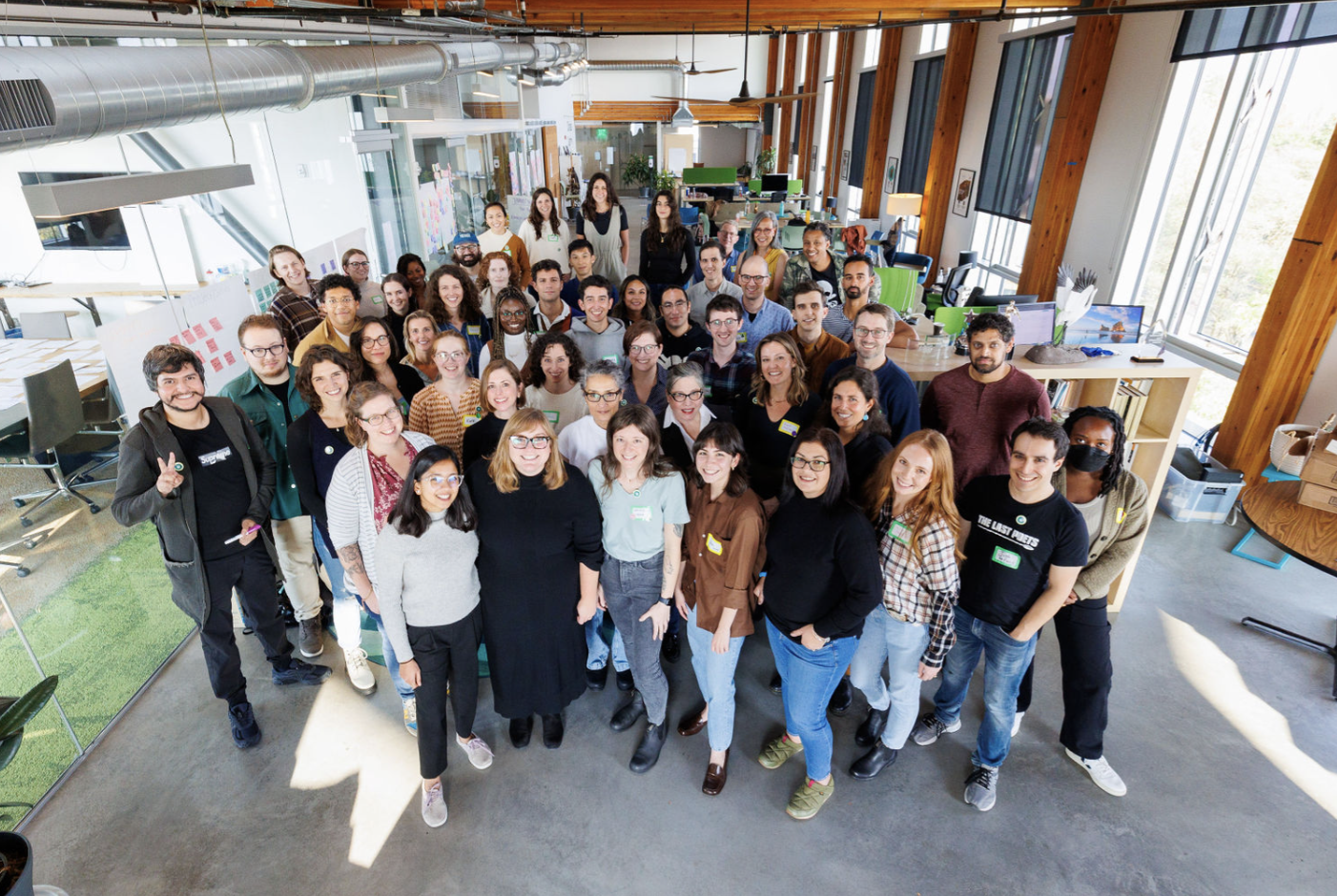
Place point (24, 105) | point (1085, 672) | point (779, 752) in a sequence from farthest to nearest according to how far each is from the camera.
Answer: point (779, 752), point (1085, 672), point (24, 105)

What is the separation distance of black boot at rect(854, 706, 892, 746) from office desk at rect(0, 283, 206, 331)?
21.0 feet

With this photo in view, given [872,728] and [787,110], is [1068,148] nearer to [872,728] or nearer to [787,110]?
[872,728]

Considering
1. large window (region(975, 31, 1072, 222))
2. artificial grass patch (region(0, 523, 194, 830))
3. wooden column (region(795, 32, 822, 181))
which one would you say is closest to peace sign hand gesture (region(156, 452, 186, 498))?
artificial grass patch (region(0, 523, 194, 830))

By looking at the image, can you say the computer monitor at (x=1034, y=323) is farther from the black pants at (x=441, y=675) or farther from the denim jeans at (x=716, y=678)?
the black pants at (x=441, y=675)

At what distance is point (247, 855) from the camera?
104 inches

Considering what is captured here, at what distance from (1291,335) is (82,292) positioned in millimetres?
9639

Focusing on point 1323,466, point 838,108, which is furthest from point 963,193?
point 1323,466

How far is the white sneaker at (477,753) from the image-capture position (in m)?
3.01

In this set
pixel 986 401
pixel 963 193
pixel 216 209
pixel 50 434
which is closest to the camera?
→ pixel 986 401

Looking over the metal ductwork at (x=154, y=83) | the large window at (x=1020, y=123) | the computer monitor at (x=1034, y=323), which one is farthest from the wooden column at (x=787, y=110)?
the computer monitor at (x=1034, y=323)

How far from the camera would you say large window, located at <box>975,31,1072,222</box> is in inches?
304

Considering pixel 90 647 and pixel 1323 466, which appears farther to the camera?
pixel 90 647

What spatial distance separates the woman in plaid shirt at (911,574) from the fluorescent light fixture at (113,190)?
2.81 meters

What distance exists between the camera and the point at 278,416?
10.7 ft
